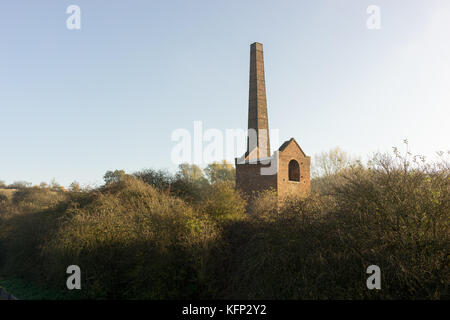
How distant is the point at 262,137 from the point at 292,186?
5725mm

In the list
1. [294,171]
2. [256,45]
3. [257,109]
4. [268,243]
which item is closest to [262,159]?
[294,171]

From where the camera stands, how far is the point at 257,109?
83.3 feet

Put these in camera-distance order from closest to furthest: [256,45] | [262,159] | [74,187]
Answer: [74,187], [262,159], [256,45]

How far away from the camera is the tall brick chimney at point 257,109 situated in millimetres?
25344

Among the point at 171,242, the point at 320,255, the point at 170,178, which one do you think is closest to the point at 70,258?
the point at 171,242

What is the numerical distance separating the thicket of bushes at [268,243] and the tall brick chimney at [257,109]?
11.4 meters

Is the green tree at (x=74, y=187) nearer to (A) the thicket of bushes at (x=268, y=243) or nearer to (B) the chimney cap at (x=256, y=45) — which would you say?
(A) the thicket of bushes at (x=268, y=243)

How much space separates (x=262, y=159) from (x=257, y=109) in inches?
218

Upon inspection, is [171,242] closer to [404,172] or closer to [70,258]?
[70,258]

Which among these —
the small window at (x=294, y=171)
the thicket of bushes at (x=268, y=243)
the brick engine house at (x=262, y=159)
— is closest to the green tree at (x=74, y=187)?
the thicket of bushes at (x=268, y=243)

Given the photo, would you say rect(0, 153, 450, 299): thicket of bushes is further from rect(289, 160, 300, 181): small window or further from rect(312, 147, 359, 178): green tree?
rect(312, 147, 359, 178): green tree

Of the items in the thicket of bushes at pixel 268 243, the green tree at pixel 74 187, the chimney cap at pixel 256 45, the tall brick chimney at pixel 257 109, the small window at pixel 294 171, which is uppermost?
the chimney cap at pixel 256 45

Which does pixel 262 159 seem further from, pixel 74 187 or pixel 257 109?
pixel 74 187
